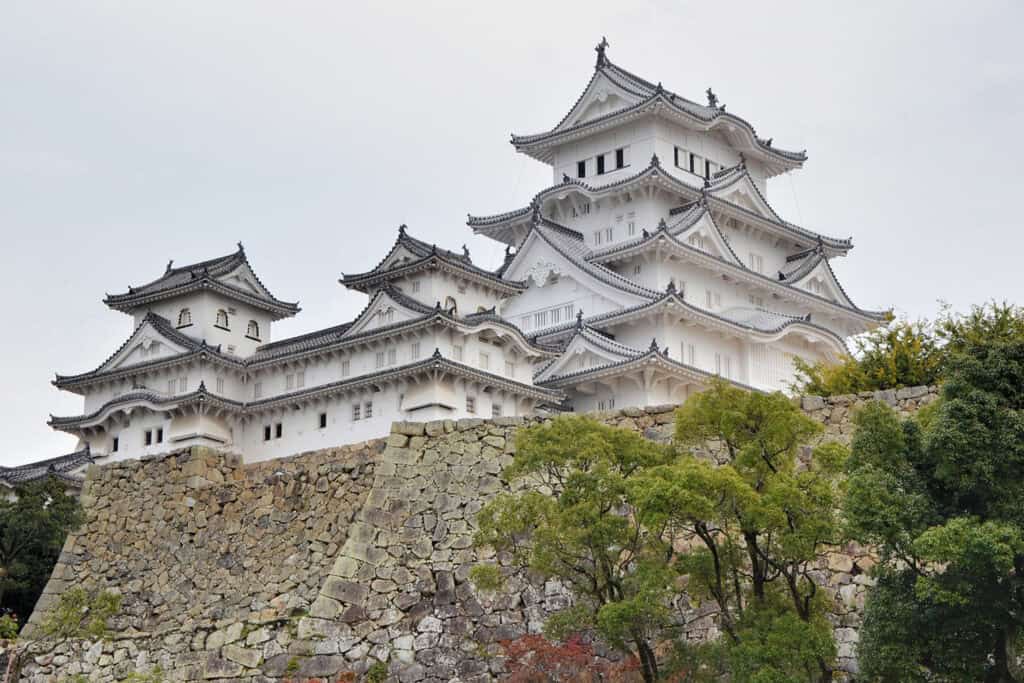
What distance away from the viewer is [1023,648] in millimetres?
16297

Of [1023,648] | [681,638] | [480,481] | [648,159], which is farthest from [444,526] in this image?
[648,159]

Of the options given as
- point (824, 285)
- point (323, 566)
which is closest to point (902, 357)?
point (323, 566)

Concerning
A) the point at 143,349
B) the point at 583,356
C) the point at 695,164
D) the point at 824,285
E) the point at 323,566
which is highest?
the point at 695,164

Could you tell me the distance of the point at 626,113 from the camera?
191ft

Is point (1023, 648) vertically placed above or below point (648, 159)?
below

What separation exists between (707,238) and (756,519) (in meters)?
39.2

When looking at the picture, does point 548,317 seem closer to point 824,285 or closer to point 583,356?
point 583,356

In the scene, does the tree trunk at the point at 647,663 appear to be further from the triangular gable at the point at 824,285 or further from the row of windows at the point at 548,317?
the triangular gable at the point at 824,285

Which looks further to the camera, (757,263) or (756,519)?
(757,263)

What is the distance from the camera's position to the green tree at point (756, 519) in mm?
16609

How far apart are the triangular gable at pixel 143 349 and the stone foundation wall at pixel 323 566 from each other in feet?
97.1

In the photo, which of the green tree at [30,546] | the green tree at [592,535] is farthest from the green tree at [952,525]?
the green tree at [30,546]

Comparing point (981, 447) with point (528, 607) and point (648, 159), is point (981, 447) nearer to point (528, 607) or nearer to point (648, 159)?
point (528, 607)

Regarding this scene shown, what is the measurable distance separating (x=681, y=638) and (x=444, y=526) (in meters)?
3.88
